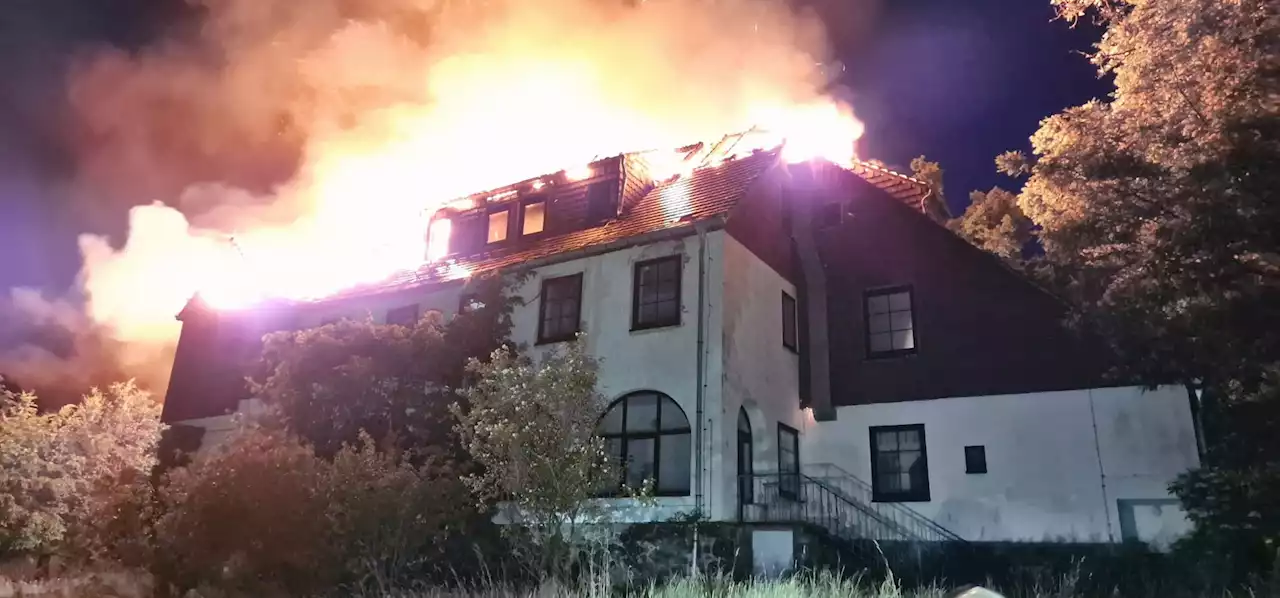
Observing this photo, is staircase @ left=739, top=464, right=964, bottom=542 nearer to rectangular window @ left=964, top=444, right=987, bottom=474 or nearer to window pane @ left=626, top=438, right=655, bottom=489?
rectangular window @ left=964, top=444, right=987, bottom=474

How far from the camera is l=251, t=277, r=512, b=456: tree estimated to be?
15.0 metres

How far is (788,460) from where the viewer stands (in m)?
17.0

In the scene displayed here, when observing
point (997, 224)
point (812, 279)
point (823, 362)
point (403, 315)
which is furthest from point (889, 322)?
point (403, 315)

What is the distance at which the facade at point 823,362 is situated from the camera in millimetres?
14523

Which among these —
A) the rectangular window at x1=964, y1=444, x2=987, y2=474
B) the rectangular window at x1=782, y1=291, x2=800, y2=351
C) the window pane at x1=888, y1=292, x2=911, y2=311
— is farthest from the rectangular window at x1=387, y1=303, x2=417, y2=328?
the rectangular window at x1=964, y1=444, x2=987, y2=474

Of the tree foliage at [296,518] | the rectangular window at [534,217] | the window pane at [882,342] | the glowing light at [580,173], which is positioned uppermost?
the glowing light at [580,173]

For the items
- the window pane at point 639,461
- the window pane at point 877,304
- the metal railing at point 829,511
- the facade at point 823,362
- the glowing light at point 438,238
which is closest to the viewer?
the facade at point 823,362

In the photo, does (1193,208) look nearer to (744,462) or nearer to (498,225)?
(744,462)

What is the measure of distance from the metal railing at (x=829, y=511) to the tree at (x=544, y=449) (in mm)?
4194

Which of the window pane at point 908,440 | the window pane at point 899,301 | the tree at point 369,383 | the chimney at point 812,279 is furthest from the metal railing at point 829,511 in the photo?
the tree at point 369,383

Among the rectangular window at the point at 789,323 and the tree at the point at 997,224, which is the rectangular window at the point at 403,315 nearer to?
the rectangular window at the point at 789,323

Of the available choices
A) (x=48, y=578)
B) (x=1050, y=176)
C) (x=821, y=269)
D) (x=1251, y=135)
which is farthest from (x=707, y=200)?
(x=48, y=578)

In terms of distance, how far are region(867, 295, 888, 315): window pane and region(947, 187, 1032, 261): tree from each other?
6.23 meters

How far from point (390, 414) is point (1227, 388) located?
14119mm
